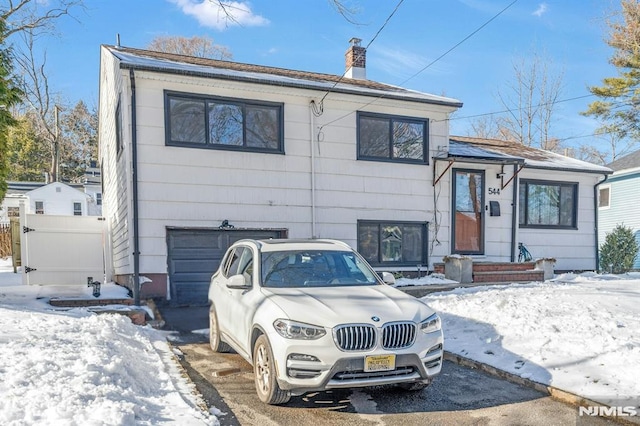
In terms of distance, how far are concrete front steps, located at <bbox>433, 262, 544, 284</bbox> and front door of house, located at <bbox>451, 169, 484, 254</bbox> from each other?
88 cm

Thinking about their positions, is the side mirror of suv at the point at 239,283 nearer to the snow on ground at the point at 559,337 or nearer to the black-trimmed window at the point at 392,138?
the snow on ground at the point at 559,337

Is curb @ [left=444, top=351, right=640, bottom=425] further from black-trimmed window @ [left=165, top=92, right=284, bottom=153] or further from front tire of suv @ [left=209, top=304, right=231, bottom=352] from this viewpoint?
black-trimmed window @ [left=165, top=92, right=284, bottom=153]

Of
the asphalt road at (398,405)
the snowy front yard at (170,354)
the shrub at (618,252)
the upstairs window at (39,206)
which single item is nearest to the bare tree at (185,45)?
the upstairs window at (39,206)

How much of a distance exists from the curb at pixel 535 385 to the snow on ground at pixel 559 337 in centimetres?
7

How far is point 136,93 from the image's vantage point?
30.3ft

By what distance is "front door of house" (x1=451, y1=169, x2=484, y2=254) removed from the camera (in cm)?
1234

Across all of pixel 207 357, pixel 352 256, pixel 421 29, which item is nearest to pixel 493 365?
pixel 352 256

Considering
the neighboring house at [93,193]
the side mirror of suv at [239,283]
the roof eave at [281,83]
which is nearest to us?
the side mirror of suv at [239,283]

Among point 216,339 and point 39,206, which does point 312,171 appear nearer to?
point 216,339

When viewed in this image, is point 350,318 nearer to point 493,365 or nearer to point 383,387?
point 383,387

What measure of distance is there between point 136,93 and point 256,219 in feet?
12.4

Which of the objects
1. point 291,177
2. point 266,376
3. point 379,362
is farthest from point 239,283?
point 291,177

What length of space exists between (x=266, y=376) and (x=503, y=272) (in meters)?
9.14

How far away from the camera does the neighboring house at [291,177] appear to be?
9.43 meters
